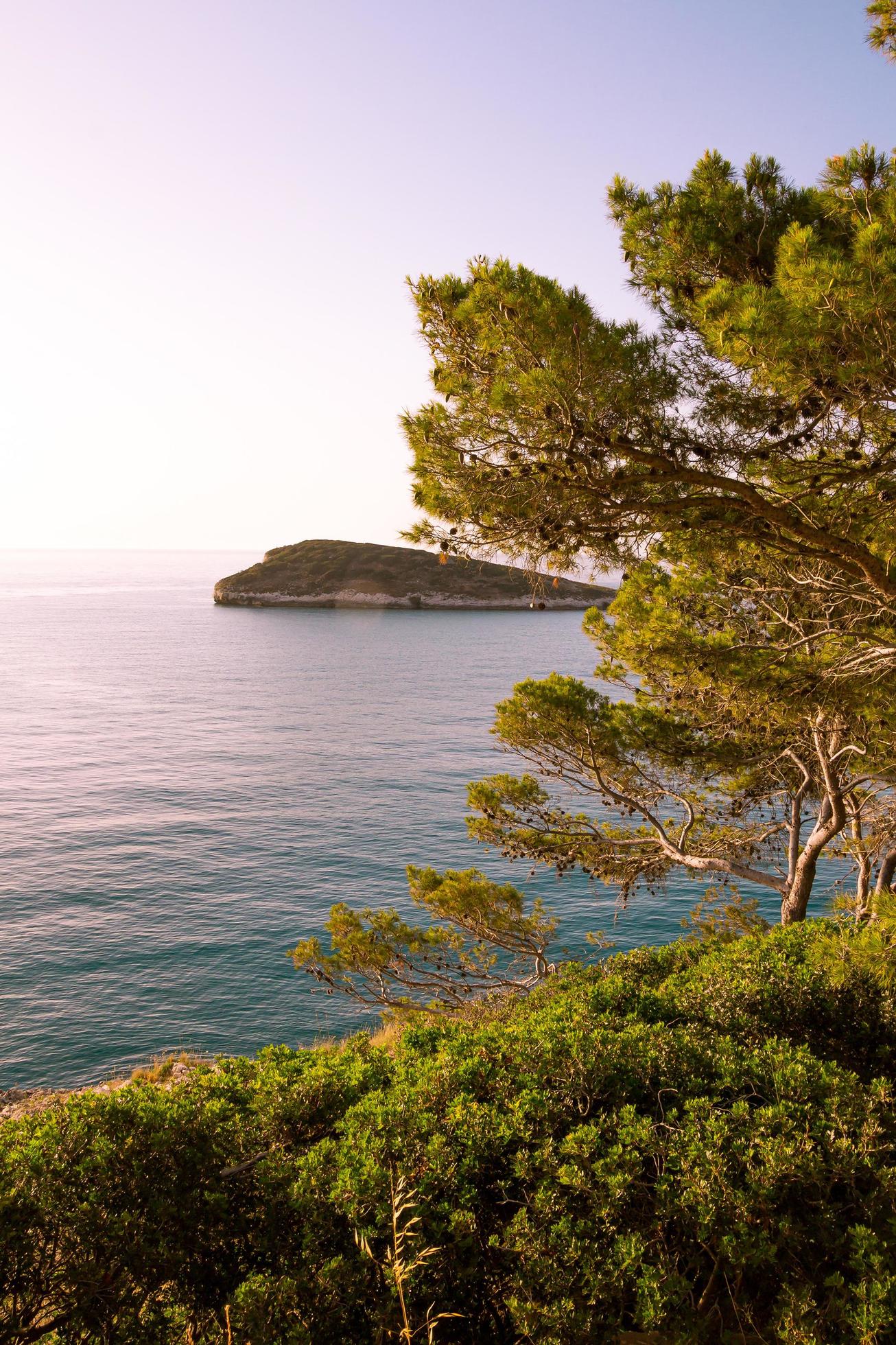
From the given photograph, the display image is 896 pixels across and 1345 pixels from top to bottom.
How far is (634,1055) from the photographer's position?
518 centimetres

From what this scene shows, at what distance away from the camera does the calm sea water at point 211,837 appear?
1775 centimetres

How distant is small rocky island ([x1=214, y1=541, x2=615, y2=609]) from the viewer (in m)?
124

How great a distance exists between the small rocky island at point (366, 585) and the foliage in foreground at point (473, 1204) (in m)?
118

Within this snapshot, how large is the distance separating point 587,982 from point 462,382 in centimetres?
569

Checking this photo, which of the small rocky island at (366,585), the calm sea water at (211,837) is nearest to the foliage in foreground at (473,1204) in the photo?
the calm sea water at (211,837)

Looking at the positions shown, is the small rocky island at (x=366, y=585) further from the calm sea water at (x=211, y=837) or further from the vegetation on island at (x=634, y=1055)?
the vegetation on island at (x=634, y=1055)

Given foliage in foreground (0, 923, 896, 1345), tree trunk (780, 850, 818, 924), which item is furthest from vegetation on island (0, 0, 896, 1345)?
tree trunk (780, 850, 818, 924)

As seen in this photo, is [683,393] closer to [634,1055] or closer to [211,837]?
[634,1055]

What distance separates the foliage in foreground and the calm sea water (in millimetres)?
12994

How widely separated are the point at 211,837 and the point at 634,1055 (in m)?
25.6

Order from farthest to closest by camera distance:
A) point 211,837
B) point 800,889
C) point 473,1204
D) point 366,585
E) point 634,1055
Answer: point 366,585, point 211,837, point 800,889, point 634,1055, point 473,1204

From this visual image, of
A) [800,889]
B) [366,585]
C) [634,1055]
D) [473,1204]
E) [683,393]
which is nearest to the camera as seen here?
[473,1204]

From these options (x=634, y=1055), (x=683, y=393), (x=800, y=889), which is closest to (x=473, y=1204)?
(x=634, y=1055)

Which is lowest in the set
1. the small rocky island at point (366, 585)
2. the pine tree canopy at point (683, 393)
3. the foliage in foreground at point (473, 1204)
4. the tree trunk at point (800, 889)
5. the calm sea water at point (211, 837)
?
the calm sea water at point (211, 837)
